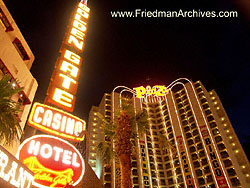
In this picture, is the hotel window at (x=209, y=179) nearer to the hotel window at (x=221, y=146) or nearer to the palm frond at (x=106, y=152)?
the hotel window at (x=221, y=146)

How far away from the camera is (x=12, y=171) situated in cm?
571

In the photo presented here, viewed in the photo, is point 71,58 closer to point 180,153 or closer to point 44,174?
point 44,174

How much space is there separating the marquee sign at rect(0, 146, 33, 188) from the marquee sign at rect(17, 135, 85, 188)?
7.56 feet

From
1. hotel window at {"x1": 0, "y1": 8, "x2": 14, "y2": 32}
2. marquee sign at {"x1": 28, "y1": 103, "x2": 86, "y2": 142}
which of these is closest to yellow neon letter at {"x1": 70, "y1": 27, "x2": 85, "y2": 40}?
hotel window at {"x1": 0, "y1": 8, "x2": 14, "y2": 32}

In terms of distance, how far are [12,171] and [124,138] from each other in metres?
6.21

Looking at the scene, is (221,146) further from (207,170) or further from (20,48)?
(20,48)

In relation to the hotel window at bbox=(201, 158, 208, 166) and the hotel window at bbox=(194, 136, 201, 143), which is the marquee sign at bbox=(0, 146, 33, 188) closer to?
the hotel window at bbox=(201, 158, 208, 166)

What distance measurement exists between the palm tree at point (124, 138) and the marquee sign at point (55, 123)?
166 centimetres

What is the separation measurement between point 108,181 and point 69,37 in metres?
51.1

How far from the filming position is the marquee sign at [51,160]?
339 inches

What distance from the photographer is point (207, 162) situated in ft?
189

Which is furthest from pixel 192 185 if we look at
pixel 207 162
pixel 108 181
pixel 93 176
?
pixel 93 176

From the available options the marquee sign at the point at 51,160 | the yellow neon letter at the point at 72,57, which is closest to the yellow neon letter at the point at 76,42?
the yellow neon letter at the point at 72,57

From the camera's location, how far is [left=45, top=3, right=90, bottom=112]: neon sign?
1294 centimetres
